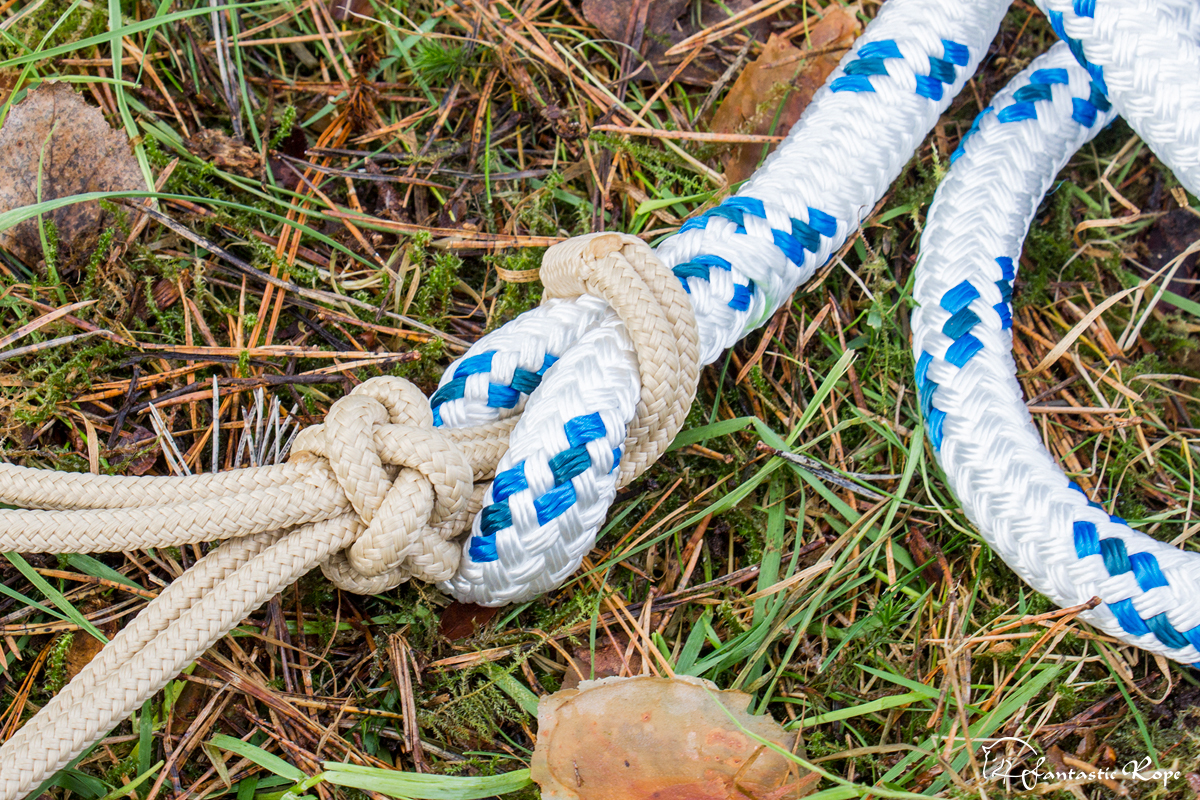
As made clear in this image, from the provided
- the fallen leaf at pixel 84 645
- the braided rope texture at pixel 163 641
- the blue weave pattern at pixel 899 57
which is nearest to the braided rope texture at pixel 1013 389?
the blue weave pattern at pixel 899 57

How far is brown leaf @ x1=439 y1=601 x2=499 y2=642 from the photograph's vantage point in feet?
4.50

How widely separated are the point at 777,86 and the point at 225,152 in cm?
107

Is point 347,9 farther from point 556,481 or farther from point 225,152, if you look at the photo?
point 556,481

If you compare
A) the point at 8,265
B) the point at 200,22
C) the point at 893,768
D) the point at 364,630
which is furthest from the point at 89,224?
the point at 893,768

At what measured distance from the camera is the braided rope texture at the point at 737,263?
4.10 feet

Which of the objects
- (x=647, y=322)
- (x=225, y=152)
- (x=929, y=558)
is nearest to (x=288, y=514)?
(x=647, y=322)

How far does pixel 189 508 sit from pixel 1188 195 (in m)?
1.93

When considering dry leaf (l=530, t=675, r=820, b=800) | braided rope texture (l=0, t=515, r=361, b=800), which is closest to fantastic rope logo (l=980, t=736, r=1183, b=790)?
dry leaf (l=530, t=675, r=820, b=800)

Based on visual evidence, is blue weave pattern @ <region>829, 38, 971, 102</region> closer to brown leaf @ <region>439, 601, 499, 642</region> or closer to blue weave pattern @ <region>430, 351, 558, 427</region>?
blue weave pattern @ <region>430, 351, 558, 427</region>

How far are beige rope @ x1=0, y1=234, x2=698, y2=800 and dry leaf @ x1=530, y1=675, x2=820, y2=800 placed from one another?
0.96 feet

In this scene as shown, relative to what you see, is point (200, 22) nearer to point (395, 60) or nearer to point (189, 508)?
point (395, 60)

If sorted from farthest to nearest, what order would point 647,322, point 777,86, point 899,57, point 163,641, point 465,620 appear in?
point 777,86 < point 899,57 < point 465,620 < point 647,322 < point 163,641

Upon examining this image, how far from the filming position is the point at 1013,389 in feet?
4.69

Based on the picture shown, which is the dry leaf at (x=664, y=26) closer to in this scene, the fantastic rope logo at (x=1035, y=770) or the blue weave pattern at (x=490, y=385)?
the blue weave pattern at (x=490, y=385)
